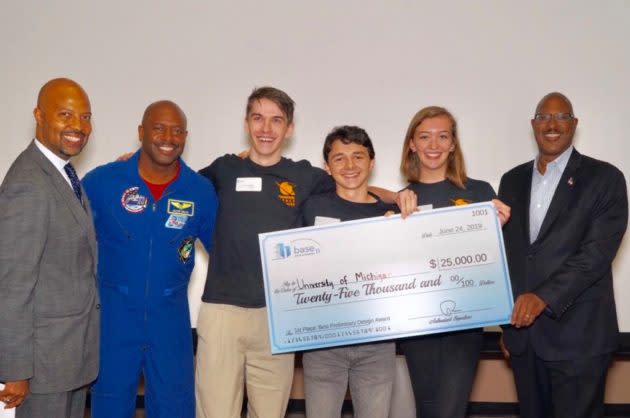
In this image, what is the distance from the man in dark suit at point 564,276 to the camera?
282cm

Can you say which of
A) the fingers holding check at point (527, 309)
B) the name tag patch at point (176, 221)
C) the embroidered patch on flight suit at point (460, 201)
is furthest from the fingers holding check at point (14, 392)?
the fingers holding check at point (527, 309)

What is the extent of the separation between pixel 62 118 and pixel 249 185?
0.91 m

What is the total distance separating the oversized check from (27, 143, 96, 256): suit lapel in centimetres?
80

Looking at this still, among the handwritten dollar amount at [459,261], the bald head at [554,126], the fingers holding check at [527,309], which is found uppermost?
the bald head at [554,126]

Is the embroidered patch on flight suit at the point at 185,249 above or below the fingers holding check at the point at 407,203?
below

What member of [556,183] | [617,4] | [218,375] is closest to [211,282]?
[218,375]

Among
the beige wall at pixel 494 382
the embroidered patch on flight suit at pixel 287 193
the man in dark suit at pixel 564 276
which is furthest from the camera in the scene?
the beige wall at pixel 494 382

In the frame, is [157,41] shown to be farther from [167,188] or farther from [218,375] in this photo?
[218,375]

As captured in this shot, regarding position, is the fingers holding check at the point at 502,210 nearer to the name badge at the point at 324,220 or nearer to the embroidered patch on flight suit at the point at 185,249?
the name badge at the point at 324,220

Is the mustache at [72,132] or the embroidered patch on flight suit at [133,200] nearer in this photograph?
the mustache at [72,132]

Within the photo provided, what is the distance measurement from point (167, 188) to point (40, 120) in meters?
0.63

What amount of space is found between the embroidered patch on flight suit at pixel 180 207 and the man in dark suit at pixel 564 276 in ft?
5.39

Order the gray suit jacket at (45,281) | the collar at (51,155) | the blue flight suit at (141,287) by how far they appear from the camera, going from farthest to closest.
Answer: the blue flight suit at (141,287)
the collar at (51,155)
the gray suit jacket at (45,281)

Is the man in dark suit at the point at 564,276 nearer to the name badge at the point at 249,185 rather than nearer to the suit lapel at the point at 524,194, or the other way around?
the suit lapel at the point at 524,194
